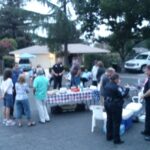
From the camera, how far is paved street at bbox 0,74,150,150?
29.7 feet

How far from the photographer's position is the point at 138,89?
50.6ft

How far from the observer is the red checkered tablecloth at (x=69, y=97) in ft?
41.9

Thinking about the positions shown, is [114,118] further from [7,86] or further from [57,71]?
[57,71]

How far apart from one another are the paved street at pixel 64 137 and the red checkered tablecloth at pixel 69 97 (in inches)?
30.2

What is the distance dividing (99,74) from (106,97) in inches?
266

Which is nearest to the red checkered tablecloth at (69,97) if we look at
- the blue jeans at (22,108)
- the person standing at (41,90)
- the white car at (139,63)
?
the person standing at (41,90)

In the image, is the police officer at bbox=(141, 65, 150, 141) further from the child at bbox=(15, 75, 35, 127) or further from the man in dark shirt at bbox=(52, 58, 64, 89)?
the man in dark shirt at bbox=(52, 58, 64, 89)

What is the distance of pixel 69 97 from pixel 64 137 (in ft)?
10.1

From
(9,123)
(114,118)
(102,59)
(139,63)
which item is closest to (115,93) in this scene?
(114,118)

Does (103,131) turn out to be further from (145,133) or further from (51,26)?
(51,26)

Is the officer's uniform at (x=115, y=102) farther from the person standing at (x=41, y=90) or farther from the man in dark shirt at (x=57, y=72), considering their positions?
the man in dark shirt at (x=57, y=72)

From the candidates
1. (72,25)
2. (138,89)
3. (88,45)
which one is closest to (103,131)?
(138,89)

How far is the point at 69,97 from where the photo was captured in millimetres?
12938

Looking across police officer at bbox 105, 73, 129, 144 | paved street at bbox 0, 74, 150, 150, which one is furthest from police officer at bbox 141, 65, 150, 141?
police officer at bbox 105, 73, 129, 144
